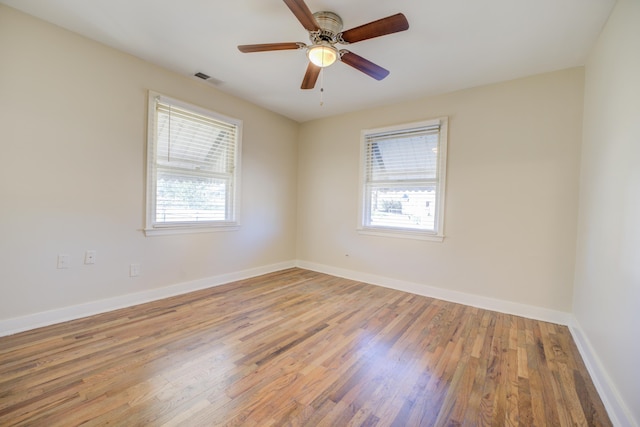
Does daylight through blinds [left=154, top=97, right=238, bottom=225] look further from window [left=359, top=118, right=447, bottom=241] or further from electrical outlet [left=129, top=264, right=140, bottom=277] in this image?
window [left=359, top=118, right=447, bottom=241]

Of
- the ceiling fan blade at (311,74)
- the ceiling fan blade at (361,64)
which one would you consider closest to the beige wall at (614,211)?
the ceiling fan blade at (361,64)

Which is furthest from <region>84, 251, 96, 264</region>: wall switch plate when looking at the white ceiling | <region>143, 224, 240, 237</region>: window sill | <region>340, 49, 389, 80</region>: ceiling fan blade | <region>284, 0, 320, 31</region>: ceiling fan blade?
<region>340, 49, 389, 80</region>: ceiling fan blade

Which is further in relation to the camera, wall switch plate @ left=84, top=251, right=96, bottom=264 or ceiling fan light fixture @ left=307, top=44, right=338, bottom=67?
wall switch plate @ left=84, top=251, right=96, bottom=264

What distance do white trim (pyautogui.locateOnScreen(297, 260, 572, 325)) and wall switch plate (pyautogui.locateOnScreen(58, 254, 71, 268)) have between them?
316cm

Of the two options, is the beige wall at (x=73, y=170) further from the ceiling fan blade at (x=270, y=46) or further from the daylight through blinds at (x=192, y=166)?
the ceiling fan blade at (x=270, y=46)

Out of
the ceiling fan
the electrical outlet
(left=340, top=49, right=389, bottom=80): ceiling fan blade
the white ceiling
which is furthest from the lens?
the electrical outlet

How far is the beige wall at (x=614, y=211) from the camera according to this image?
143 cm

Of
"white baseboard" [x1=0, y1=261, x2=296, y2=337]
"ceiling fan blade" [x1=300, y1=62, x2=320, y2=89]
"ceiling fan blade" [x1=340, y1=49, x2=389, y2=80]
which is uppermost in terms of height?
"ceiling fan blade" [x1=340, y1=49, x2=389, y2=80]

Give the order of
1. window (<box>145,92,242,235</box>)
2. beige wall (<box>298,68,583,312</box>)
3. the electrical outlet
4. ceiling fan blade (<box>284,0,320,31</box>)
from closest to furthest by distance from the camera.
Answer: ceiling fan blade (<box>284,0,320,31</box>) → beige wall (<box>298,68,583,312</box>) → the electrical outlet → window (<box>145,92,242,235</box>)

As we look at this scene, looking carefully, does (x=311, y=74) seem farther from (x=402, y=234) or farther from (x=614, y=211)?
(x=614, y=211)

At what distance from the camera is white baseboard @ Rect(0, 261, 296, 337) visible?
7.23 feet

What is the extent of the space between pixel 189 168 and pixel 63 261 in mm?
1486

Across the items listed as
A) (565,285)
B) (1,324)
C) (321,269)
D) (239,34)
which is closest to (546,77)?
(565,285)

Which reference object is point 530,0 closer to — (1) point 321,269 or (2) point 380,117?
(2) point 380,117
